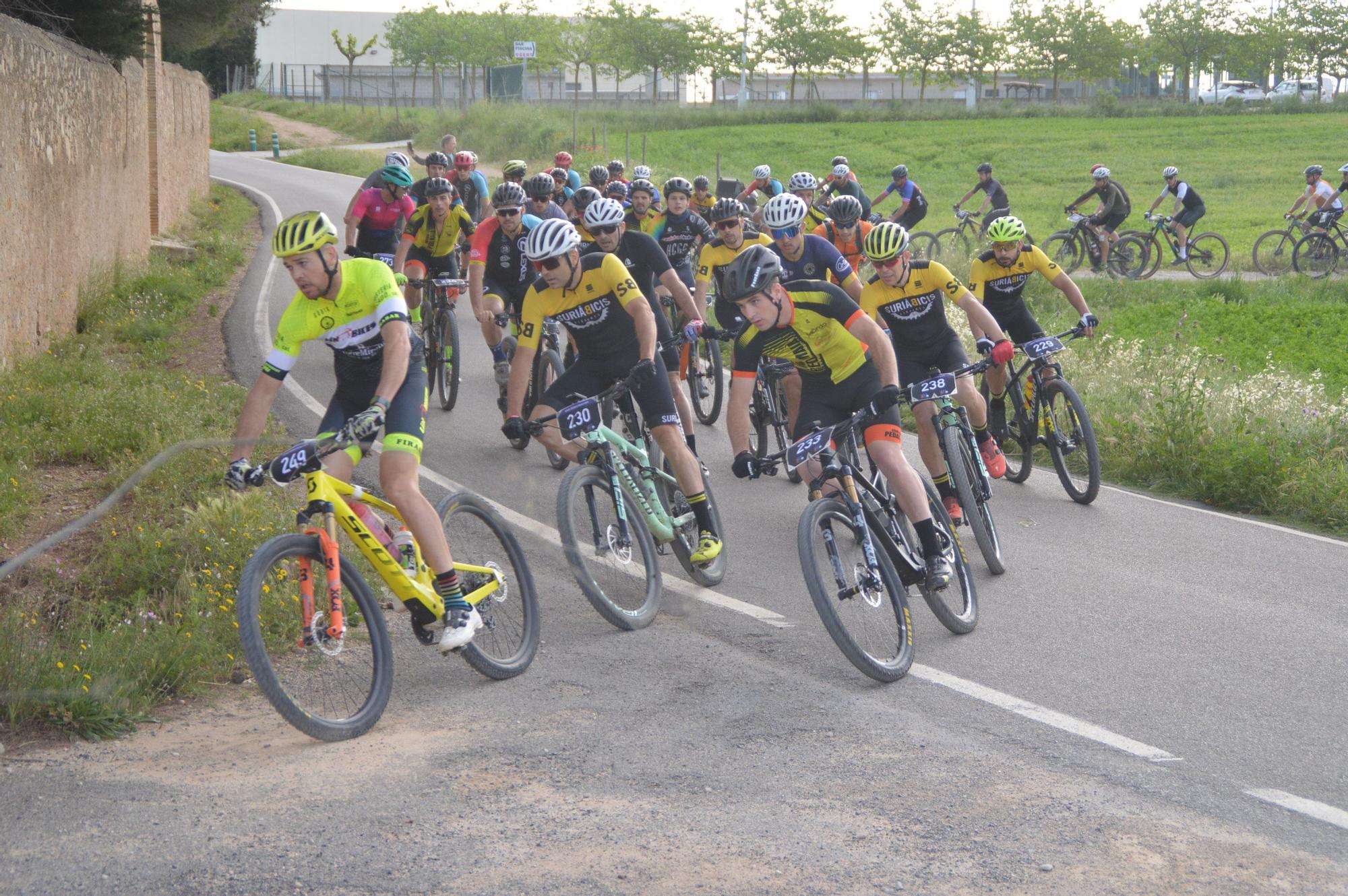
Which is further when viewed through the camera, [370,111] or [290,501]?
[370,111]

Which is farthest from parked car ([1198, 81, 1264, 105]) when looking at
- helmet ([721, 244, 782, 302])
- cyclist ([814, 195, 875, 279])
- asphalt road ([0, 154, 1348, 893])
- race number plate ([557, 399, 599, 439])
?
race number plate ([557, 399, 599, 439])

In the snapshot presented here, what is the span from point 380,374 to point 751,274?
1.93 metres

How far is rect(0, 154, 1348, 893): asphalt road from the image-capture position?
434 centimetres

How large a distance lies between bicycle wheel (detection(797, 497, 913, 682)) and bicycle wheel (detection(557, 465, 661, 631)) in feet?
3.73

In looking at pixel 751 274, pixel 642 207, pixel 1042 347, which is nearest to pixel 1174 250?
pixel 642 207

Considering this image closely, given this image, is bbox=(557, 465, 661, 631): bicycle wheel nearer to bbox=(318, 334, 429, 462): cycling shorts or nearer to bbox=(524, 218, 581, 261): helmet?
bbox=(318, 334, 429, 462): cycling shorts

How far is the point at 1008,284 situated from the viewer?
33.6 ft

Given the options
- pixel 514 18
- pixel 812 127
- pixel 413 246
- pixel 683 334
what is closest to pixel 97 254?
pixel 413 246

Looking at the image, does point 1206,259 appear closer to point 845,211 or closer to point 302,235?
point 845,211

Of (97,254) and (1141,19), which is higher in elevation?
(1141,19)

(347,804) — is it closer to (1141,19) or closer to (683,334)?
(683,334)

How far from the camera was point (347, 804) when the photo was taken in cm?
477

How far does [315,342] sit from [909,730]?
12216 millimetres

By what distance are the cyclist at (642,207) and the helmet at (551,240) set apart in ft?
17.8
